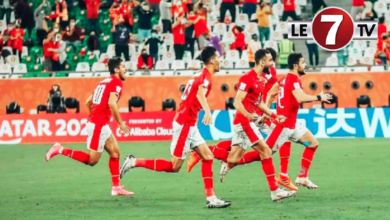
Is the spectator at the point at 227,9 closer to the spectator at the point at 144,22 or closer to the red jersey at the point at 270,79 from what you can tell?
the spectator at the point at 144,22

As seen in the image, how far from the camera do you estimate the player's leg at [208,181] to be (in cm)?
1239

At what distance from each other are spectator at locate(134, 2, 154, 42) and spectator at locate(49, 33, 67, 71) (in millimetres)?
2707

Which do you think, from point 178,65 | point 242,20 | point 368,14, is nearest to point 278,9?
point 242,20

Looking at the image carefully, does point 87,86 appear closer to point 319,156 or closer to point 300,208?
point 319,156

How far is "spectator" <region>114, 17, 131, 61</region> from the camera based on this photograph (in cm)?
3058

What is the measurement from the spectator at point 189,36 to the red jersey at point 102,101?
16254 millimetres

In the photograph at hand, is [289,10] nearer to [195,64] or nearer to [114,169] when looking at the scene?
[195,64]

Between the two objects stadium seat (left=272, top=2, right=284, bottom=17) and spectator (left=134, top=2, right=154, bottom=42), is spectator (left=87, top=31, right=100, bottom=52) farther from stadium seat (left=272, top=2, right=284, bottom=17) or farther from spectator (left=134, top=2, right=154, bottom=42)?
stadium seat (left=272, top=2, right=284, bottom=17)

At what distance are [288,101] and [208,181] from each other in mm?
2660

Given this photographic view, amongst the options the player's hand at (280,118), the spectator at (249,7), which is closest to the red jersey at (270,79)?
the player's hand at (280,118)

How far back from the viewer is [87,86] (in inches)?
1184

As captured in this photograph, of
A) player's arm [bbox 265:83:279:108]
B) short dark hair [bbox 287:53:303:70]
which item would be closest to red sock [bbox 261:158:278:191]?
short dark hair [bbox 287:53:303:70]

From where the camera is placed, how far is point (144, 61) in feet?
100

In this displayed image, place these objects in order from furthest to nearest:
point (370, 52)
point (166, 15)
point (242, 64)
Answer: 1. point (166, 15)
2. point (242, 64)
3. point (370, 52)
